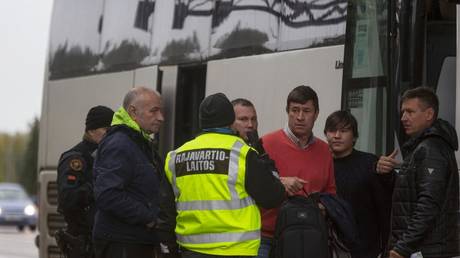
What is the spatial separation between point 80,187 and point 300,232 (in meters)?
2.19

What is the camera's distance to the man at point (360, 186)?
24.6ft

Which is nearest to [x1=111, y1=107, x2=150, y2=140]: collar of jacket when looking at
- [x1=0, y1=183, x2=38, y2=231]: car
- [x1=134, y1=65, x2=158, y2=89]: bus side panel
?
[x1=134, y1=65, x2=158, y2=89]: bus side panel

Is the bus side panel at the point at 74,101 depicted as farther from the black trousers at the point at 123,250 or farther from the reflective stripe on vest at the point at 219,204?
the reflective stripe on vest at the point at 219,204

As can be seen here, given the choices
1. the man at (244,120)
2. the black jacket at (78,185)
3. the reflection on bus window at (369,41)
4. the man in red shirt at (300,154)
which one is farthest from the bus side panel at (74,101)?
the man in red shirt at (300,154)

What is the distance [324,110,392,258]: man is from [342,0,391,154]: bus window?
0.23 metres

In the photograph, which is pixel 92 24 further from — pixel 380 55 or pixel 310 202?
pixel 310 202

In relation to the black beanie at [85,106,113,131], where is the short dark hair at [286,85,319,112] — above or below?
above

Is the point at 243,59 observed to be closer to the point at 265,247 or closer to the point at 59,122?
the point at 265,247

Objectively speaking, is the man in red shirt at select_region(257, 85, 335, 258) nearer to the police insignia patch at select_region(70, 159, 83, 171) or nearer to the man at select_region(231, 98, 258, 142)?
the man at select_region(231, 98, 258, 142)

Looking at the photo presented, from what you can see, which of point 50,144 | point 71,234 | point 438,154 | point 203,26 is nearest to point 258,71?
point 203,26

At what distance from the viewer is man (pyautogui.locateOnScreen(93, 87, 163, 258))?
23.9 feet

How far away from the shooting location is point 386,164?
7.27m

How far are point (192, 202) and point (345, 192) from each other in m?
1.29

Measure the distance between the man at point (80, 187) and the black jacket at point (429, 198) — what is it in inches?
100
